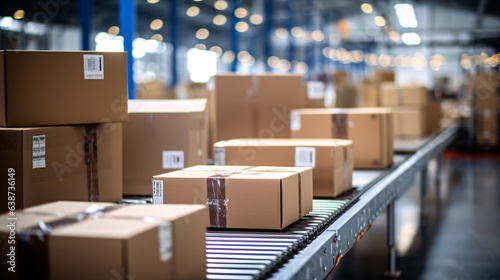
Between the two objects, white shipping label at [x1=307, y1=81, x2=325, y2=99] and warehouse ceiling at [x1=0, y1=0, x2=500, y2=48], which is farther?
warehouse ceiling at [x1=0, y1=0, x2=500, y2=48]

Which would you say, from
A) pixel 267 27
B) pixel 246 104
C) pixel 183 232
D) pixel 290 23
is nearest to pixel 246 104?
pixel 246 104

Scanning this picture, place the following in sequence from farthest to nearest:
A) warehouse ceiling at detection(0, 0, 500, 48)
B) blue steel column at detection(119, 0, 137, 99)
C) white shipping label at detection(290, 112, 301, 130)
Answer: warehouse ceiling at detection(0, 0, 500, 48) < blue steel column at detection(119, 0, 137, 99) < white shipping label at detection(290, 112, 301, 130)

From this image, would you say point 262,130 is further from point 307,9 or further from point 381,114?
point 307,9

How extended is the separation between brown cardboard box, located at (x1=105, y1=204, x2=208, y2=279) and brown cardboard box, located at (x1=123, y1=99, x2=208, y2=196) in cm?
133

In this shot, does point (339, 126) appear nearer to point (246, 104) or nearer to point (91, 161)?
point (246, 104)

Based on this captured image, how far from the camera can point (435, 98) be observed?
10.9 meters

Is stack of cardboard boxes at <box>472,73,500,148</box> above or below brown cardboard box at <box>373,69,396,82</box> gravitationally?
below

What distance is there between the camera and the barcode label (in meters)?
2.48

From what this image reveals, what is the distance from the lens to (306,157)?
3.18 metres

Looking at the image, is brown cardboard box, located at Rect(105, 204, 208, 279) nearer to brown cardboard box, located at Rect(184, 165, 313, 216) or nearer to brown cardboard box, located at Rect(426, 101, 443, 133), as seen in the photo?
brown cardboard box, located at Rect(184, 165, 313, 216)

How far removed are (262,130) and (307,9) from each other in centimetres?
1476

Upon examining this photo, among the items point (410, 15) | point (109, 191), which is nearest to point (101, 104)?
point (109, 191)

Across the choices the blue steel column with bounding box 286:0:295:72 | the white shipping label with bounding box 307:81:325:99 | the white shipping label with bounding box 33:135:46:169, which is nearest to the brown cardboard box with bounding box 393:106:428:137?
the white shipping label with bounding box 307:81:325:99

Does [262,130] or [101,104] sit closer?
[101,104]
